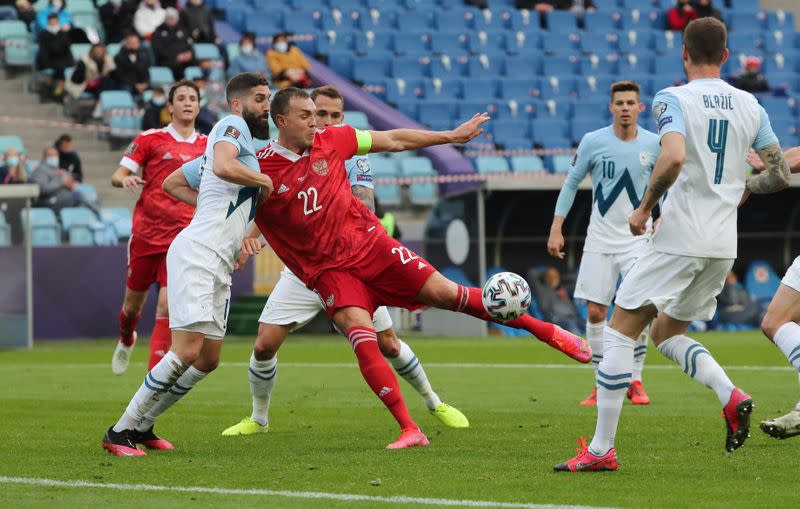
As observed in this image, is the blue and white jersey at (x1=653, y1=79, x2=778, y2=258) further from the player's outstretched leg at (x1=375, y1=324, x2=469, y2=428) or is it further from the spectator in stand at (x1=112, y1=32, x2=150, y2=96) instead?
the spectator in stand at (x1=112, y1=32, x2=150, y2=96)

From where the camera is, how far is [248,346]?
1958 centimetres

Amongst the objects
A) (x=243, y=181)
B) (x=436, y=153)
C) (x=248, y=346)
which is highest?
(x=243, y=181)

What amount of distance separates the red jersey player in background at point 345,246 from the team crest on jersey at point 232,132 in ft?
1.44

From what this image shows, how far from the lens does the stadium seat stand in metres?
21.4

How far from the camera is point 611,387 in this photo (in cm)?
710

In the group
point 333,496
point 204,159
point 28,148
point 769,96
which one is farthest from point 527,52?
point 333,496

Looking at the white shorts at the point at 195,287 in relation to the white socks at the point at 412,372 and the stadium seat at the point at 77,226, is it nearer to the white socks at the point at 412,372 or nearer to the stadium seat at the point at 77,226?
the white socks at the point at 412,372

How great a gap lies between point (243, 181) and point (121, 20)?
61.2 feet

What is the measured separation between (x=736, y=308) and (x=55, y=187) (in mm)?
11008

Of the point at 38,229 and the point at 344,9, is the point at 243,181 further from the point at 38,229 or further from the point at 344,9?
the point at 344,9

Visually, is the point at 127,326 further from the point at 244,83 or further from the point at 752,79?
the point at 752,79

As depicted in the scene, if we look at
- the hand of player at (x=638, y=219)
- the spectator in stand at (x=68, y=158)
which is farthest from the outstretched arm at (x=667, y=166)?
the spectator in stand at (x=68, y=158)

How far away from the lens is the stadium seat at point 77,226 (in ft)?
70.3

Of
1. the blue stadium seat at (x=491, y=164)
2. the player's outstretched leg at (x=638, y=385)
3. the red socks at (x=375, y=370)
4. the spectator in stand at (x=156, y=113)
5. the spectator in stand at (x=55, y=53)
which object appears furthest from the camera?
the blue stadium seat at (x=491, y=164)
